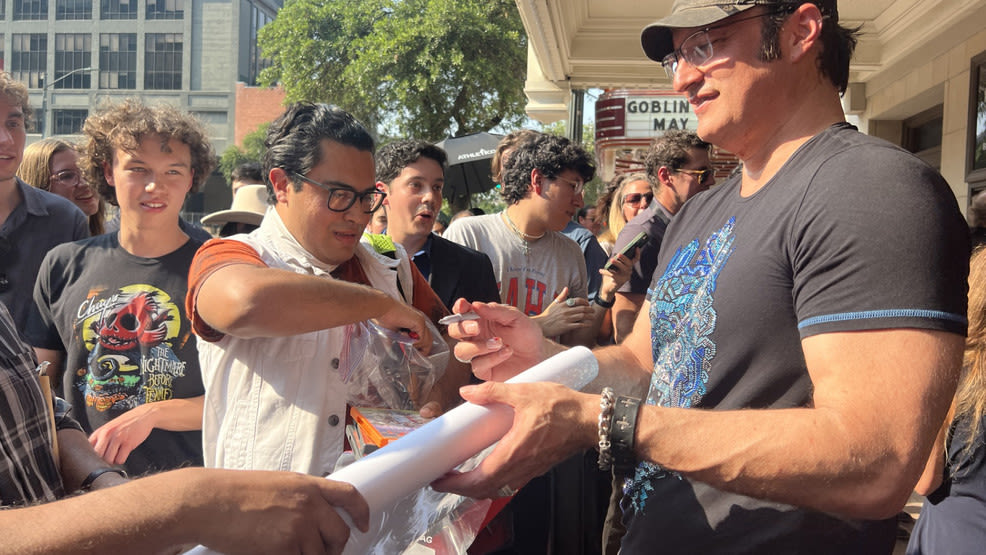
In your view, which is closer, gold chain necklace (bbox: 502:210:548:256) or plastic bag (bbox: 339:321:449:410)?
plastic bag (bbox: 339:321:449:410)

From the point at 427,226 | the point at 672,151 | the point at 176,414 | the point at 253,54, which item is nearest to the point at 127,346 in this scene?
the point at 176,414

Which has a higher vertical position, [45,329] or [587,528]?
[45,329]

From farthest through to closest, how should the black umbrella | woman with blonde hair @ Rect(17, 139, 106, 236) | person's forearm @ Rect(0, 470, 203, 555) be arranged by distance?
the black umbrella, woman with blonde hair @ Rect(17, 139, 106, 236), person's forearm @ Rect(0, 470, 203, 555)

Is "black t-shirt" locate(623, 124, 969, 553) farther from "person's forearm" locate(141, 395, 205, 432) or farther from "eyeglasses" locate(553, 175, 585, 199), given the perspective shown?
"eyeglasses" locate(553, 175, 585, 199)

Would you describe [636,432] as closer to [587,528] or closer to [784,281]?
[784,281]

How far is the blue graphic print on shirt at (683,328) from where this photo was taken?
181cm

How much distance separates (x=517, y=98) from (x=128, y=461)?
27130mm

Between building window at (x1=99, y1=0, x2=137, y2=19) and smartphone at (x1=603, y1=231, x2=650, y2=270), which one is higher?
building window at (x1=99, y1=0, x2=137, y2=19)

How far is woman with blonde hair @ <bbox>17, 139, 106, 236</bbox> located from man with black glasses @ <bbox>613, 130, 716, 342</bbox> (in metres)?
3.27

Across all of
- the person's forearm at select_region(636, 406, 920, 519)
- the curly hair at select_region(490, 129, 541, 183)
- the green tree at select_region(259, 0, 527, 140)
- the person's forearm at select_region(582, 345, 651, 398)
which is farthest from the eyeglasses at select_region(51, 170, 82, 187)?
the green tree at select_region(259, 0, 527, 140)

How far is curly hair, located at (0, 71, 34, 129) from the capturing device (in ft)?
12.5

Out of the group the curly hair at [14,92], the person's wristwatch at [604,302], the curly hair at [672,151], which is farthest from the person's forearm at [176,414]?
the curly hair at [672,151]

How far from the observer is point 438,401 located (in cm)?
268

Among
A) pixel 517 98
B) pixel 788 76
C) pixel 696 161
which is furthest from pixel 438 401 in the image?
pixel 517 98
